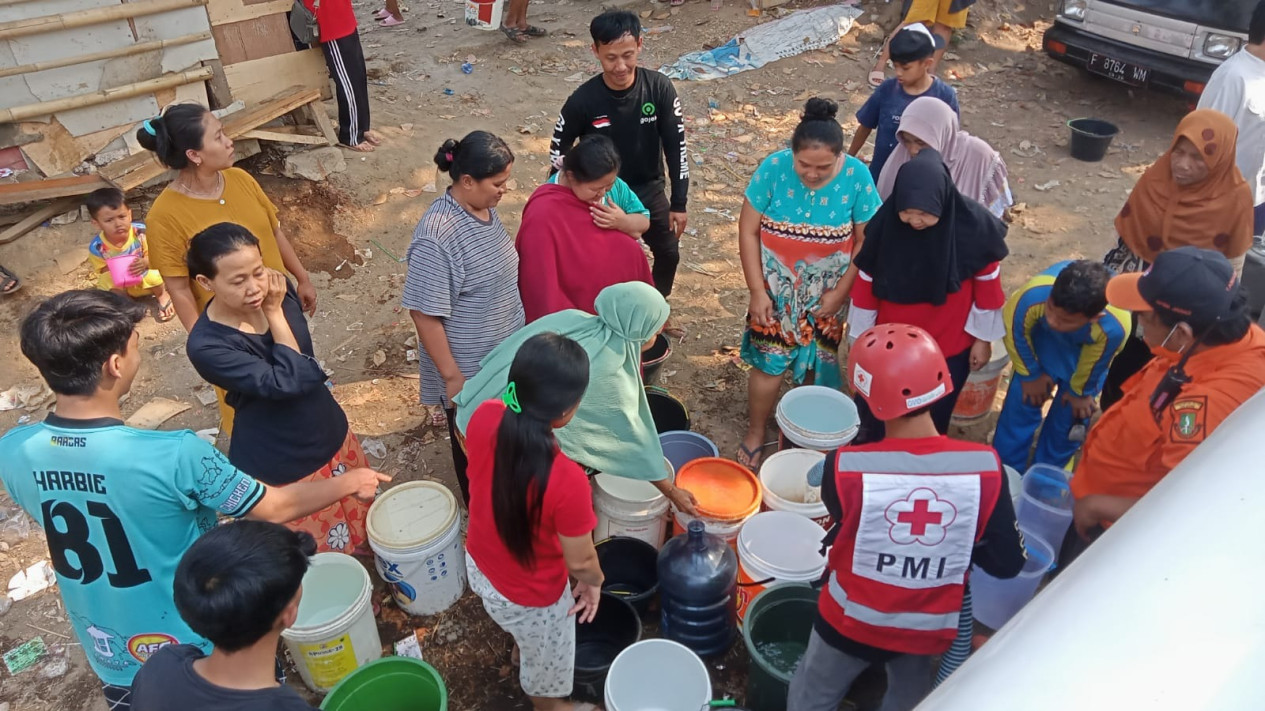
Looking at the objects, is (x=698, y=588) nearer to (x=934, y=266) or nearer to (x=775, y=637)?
(x=775, y=637)

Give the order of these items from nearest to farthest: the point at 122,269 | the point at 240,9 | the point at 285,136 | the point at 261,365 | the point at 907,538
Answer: the point at 907,538
the point at 261,365
the point at 122,269
the point at 240,9
the point at 285,136

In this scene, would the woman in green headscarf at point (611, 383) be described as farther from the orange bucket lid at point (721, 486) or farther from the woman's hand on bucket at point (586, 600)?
the orange bucket lid at point (721, 486)

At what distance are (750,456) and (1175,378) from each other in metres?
2.21

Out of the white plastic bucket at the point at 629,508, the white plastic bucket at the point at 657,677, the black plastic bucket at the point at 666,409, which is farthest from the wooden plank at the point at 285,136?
the white plastic bucket at the point at 657,677

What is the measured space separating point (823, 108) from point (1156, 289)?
1.95 m

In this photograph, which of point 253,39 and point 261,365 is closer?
point 261,365

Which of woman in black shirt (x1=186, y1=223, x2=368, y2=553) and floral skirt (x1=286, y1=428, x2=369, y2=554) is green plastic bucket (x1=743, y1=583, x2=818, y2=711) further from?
woman in black shirt (x1=186, y1=223, x2=368, y2=553)

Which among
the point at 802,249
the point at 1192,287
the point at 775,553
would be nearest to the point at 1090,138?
the point at 802,249

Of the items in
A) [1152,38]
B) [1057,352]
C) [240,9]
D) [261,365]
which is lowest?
[1057,352]

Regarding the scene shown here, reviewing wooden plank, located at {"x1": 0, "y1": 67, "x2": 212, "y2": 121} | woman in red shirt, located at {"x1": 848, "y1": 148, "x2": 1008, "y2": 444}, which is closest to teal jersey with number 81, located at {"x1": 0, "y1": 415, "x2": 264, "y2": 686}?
woman in red shirt, located at {"x1": 848, "y1": 148, "x2": 1008, "y2": 444}

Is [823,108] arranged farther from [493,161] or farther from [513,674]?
[513,674]

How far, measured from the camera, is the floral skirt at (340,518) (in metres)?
3.15

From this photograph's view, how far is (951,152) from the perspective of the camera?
172 inches

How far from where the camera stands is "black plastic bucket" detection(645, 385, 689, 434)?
4105 millimetres
